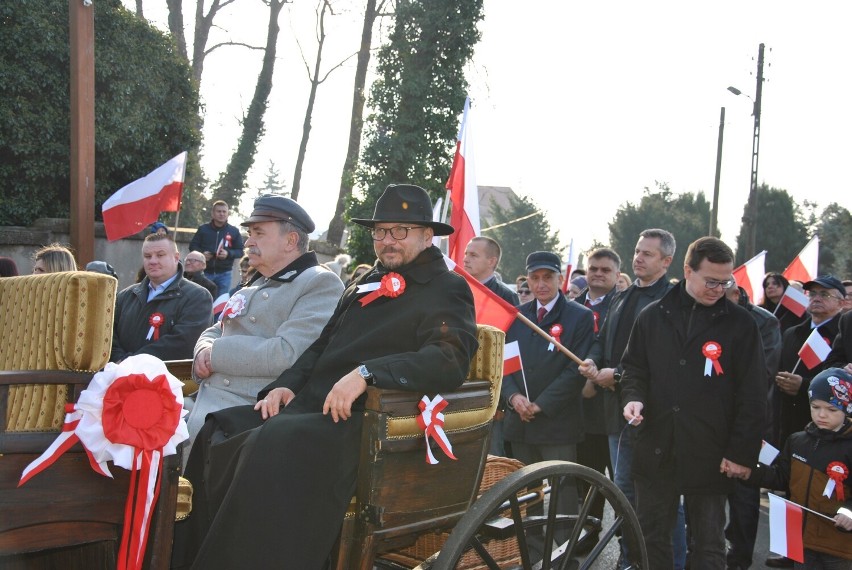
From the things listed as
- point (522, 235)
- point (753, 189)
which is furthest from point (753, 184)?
point (522, 235)

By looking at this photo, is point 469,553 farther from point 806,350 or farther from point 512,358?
point 806,350

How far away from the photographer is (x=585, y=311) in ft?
20.1

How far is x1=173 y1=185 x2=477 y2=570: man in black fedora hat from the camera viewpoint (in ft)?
9.98

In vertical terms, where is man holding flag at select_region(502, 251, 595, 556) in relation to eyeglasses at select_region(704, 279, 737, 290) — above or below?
below

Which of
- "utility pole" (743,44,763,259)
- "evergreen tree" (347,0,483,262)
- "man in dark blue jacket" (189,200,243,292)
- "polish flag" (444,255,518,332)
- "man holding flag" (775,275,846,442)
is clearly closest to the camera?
"polish flag" (444,255,518,332)

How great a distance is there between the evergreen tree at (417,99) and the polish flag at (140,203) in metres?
8.14

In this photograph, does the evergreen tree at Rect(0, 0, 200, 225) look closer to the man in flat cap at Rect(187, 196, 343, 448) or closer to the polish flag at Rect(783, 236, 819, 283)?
the man in flat cap at Rect(187, 196, 343, 448)

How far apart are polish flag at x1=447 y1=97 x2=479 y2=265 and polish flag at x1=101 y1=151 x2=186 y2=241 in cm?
392

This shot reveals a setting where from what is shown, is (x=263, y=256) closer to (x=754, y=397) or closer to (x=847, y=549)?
(x=754, y=397)

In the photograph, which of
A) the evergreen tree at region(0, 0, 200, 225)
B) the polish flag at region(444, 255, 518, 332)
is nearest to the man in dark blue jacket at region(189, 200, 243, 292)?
the evergreen tree at region(0, 0, 200, 225)

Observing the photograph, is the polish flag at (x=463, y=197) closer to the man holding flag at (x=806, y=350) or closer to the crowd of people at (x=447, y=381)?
the crowd of people at (x=447, y=381)

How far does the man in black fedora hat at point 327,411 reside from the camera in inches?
120

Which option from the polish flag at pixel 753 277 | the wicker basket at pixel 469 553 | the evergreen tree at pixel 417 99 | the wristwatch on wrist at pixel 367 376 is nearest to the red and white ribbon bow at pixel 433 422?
the wristwatch on wrist at pixel 367 376

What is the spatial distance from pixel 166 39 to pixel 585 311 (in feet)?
35.5
